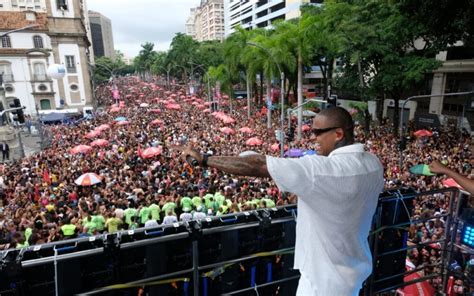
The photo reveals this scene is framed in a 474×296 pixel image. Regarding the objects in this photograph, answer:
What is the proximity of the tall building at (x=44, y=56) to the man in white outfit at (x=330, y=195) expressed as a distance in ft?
161

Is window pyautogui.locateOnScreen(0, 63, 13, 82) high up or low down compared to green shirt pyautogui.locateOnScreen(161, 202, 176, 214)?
up

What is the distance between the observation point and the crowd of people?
848 cm

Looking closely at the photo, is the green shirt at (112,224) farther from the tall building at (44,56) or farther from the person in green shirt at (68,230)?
the tall building at (44,56)

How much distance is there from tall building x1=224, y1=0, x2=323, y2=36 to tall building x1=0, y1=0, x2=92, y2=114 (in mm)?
22931

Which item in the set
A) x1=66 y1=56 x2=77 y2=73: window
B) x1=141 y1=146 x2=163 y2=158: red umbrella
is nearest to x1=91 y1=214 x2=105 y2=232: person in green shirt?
x1=141 y1=146 x2=163 y2=158: red umbrella

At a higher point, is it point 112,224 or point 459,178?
point 459,178

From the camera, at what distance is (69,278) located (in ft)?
8.55

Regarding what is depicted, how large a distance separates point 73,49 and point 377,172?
5322 cm

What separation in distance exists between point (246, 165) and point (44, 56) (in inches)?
2086

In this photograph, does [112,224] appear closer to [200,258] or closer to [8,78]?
[200,258]

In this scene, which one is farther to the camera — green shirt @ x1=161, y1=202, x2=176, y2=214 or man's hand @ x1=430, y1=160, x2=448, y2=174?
green shirt @ x1=161, y1=202, x2=176, y2=214

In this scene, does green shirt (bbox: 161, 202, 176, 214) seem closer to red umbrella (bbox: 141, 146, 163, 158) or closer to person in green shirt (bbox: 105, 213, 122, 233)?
person in green shirt (bbox: 105, 213, 122, 233)

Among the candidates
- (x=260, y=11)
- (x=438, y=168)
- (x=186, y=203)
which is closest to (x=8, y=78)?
(x=186, y=203)

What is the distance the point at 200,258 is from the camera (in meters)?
3.09
